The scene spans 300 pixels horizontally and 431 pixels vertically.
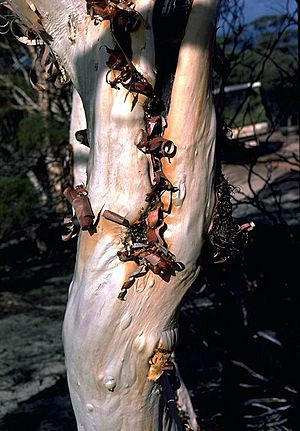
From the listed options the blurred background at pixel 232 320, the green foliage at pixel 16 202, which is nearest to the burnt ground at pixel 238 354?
the blurred background at pixel 232 320

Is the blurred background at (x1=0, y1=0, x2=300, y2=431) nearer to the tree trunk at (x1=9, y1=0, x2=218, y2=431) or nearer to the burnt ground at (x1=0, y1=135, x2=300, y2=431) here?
the burnt ground at (x1=0, y1=135, x2=300, y2=431)

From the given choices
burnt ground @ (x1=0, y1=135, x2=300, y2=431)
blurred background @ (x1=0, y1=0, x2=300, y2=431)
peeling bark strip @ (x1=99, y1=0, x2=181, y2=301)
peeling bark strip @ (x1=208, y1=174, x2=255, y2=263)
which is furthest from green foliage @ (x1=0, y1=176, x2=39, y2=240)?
peeling bark strip @ (x1=99, y1=0, x2=181, y2=301)

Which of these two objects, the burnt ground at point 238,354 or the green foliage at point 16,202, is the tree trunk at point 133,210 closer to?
the burnt ground at point 238,354

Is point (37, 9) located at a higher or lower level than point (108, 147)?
higher

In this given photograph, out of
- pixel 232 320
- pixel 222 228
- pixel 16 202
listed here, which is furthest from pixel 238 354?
pixel 16 202

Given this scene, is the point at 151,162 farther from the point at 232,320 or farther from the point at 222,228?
the point at 232,320

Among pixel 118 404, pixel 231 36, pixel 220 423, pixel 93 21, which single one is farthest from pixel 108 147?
pixel 231 36

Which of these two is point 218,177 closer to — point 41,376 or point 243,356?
point 243,356
